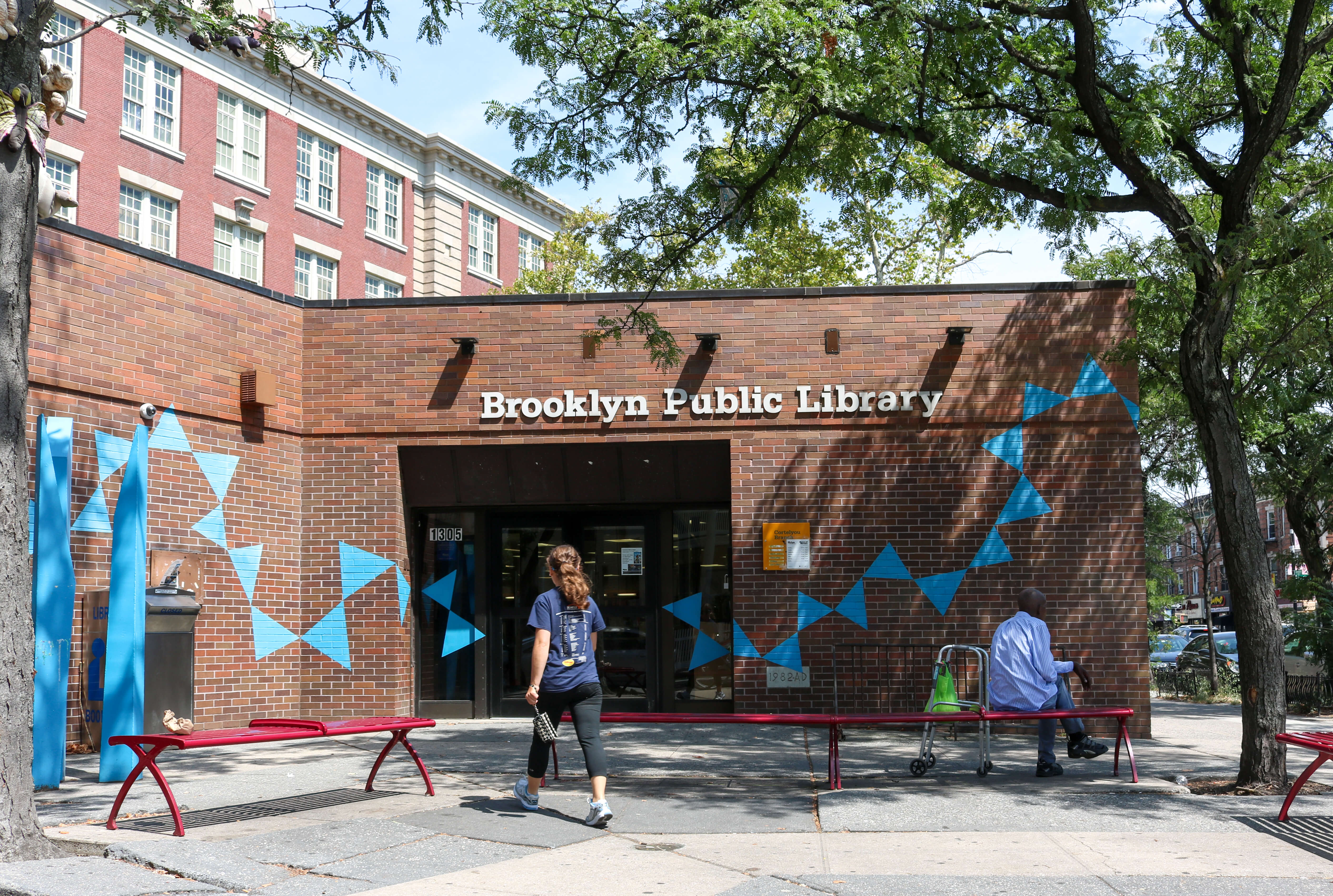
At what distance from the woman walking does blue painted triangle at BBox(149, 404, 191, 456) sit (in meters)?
5.93

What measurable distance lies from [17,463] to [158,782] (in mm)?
2017

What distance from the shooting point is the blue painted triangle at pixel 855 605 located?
1279cm

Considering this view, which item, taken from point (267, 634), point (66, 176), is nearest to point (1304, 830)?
point (267, 634)

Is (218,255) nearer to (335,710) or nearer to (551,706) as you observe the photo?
(335,710)

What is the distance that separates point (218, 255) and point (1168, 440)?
2158cm

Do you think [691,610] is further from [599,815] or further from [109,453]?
[599,815]

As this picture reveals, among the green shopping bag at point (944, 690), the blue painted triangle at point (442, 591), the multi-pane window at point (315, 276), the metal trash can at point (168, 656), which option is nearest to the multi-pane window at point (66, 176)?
the multi-pane window at point (315, 276)

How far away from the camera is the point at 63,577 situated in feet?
28.2

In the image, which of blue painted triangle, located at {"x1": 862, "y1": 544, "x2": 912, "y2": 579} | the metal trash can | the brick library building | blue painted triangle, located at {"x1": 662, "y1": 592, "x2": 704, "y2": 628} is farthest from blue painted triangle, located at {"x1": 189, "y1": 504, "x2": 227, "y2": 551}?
blue painted triangle, located at {"x1": 862, "y1": 544, "x2": 912, "y2": 579}

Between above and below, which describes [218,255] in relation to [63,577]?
above

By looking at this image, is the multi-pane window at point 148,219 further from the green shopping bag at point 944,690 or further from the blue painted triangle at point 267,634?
the green shopping bag at point 944,690

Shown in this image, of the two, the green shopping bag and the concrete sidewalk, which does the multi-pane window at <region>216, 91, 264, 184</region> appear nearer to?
the concrete sidewalk

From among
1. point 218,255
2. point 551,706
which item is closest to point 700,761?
point 551,706

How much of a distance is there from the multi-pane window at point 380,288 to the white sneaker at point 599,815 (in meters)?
26.7
